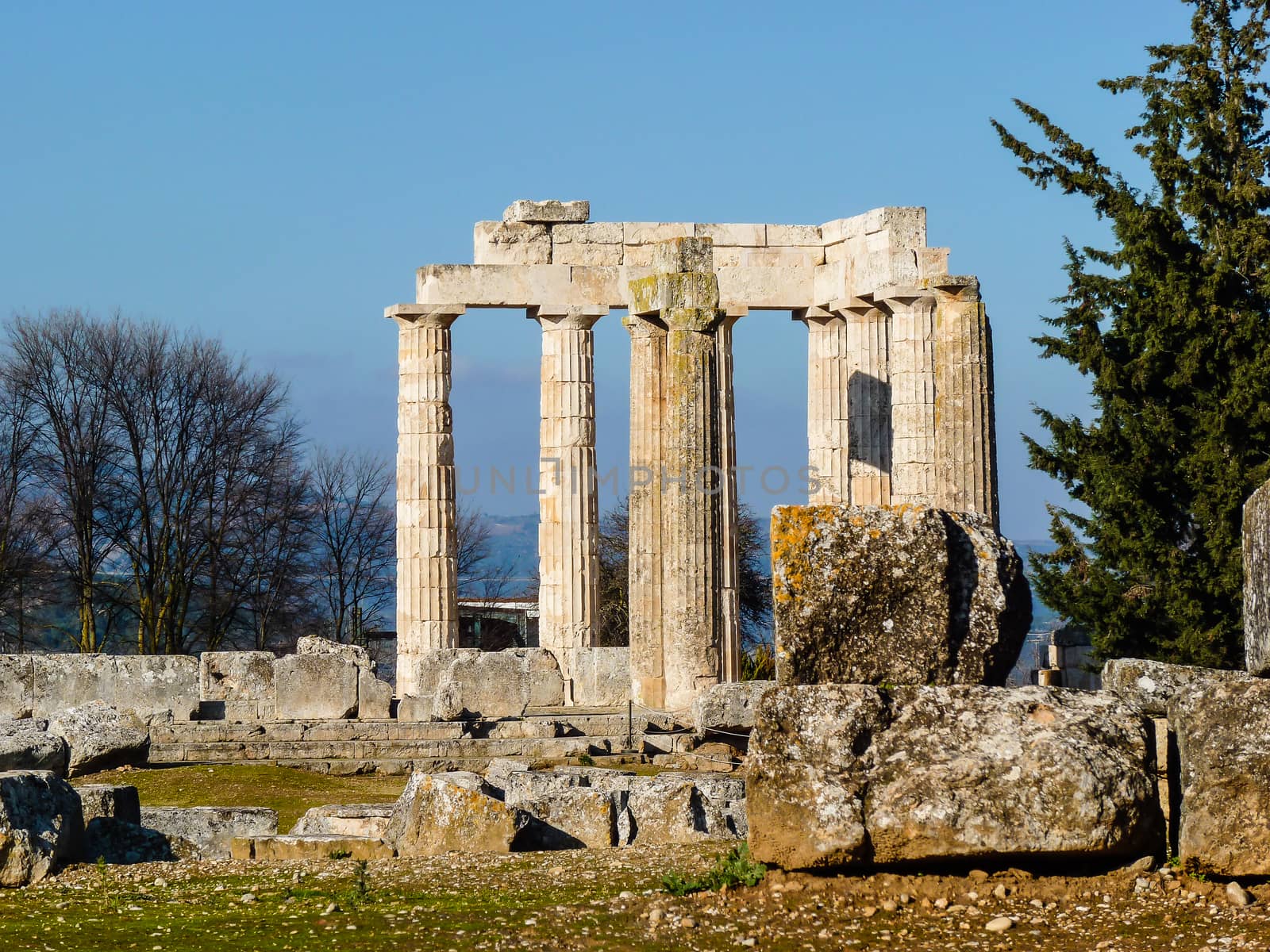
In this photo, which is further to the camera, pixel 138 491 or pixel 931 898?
pixel 138 491

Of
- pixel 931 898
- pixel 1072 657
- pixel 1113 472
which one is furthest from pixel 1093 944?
pixel 1072 657

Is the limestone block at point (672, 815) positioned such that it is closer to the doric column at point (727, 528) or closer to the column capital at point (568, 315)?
the doric column at point (727, 528)

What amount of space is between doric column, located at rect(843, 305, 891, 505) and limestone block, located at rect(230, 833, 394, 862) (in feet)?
67.4

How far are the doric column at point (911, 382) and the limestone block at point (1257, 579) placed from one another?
63.2 feet

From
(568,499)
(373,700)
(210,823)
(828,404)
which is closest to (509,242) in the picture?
(568,499)

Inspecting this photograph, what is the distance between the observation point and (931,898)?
26.9 ft

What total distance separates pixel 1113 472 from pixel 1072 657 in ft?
16.2

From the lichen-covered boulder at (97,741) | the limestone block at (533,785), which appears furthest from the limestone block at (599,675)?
the limestone block at (533,785)

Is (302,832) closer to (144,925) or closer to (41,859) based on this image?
(41,859)

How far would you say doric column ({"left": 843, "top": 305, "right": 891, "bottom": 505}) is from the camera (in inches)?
1246

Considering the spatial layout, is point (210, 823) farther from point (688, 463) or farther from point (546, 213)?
point (546, 213)

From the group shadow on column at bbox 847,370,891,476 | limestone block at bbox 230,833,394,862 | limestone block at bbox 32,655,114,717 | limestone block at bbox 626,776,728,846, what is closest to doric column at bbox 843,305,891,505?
shadow on column at bbox 847,370,891,476

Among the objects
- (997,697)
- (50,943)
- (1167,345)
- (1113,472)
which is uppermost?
(1167,345)

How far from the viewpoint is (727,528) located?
25625 millimetres
